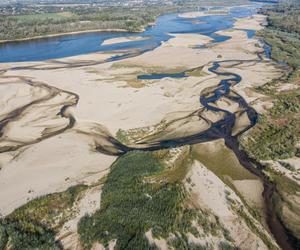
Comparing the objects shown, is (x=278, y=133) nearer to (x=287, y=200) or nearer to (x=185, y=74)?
(x=287, y=200)

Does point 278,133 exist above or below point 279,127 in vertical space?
above

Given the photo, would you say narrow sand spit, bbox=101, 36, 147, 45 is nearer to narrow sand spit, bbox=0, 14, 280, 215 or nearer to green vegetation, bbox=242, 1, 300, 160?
narrow sand spit, bbox=0, 14, 280, 215

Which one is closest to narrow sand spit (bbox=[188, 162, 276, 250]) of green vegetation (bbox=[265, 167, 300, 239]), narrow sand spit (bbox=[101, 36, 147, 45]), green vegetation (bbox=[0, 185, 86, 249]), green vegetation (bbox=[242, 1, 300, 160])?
green vegetation (bbox=[265, 167, 300, 239])

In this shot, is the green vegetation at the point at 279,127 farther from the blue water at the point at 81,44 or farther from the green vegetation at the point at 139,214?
the blue water at the point at 81,44

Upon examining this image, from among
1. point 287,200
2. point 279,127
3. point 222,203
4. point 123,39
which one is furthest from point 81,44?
point 287,200

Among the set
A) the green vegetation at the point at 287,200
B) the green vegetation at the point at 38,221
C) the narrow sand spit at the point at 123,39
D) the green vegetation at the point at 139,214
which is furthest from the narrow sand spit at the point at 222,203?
the narrow sand spit at the point at 123,39

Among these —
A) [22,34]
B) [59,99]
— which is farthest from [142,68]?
[22,34]
